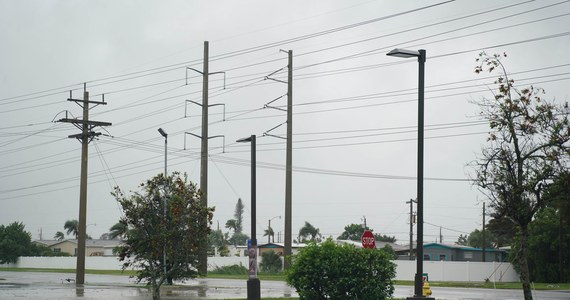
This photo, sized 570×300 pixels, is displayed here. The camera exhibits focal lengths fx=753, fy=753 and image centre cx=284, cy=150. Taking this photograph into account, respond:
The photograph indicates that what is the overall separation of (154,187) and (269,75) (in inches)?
1037

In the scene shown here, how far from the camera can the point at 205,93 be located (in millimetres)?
53438

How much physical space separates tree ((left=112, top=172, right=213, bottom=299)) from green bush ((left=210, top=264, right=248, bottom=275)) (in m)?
46.3

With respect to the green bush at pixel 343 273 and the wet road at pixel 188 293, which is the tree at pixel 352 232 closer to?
the wet road at pixel 188 293

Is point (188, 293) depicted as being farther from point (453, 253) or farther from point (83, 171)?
point (453, 253)

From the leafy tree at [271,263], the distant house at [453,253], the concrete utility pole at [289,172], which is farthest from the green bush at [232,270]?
the concrete utility pole at [289,172]

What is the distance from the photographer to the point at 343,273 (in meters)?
22.2

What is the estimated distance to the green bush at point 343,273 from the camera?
22.1 meters

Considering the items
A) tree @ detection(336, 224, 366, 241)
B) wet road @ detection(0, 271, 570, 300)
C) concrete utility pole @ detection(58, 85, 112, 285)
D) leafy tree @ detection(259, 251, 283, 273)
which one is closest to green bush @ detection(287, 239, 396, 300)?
wet road @ detection(0, 271, 570, 300)

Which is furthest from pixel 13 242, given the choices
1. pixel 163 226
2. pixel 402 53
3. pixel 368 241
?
pixel 402 53

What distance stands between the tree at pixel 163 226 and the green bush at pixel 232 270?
46267mm

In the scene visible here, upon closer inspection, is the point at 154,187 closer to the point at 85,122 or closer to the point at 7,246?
the point at 85,122

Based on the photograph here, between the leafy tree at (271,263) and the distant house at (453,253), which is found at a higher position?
the distant house at (453,253)

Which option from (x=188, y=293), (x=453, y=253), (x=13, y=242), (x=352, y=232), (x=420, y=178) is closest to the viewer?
(x=420, y=178)

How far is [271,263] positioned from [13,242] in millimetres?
42077
